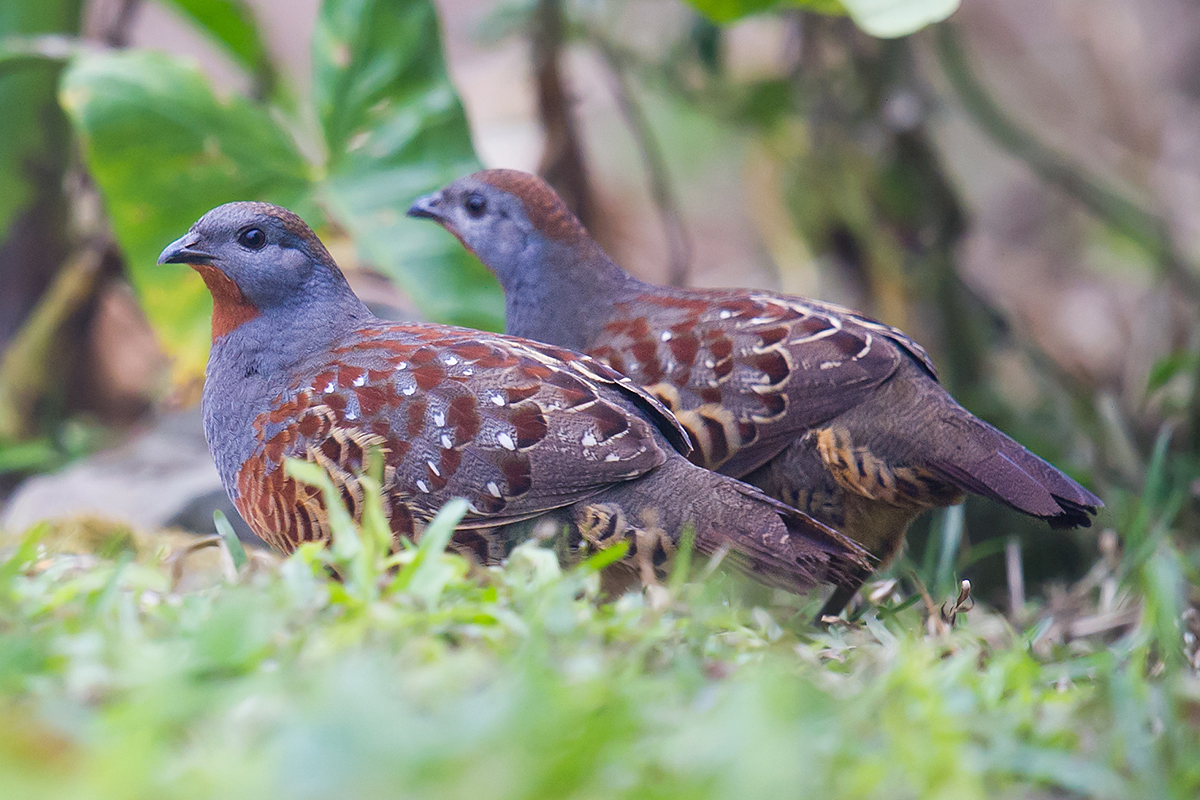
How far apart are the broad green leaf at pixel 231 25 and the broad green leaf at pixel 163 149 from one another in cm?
92

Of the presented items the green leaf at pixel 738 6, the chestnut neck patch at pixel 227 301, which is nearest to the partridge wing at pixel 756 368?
the chestnut neck patch at pixel 227 301

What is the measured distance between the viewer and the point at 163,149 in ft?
12.6

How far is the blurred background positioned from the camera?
3.92m

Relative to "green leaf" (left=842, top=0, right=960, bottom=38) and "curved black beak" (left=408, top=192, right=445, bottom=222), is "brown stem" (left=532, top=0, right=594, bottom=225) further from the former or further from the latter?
"green leaf" (left=842, top=0, right=960, bottom=38)

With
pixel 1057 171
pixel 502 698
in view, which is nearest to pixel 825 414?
pixel 502 698

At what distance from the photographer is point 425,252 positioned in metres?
3.98

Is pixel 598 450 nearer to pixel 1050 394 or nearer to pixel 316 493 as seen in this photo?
pixel 316 493

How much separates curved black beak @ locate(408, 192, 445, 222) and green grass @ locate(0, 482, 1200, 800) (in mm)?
1563

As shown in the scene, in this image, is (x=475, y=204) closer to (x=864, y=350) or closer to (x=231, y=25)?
(x=864, y=350)

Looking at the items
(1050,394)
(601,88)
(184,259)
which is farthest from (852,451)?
(601,88)

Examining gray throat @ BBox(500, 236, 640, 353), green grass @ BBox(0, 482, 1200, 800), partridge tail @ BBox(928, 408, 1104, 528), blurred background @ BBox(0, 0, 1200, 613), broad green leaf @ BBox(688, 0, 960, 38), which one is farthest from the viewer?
blurred background @ BBox(0, 0, 1200, 613)

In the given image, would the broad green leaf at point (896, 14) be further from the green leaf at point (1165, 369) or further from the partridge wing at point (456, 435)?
the green leaf at point (1165, 369)

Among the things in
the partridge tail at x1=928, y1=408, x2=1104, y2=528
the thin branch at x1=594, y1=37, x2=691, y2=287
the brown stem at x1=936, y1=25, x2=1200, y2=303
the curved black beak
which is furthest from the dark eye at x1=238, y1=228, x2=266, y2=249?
the brown stem at x1=936, y1=25, x2=1200, y2=303

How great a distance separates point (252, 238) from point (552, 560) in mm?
1307
